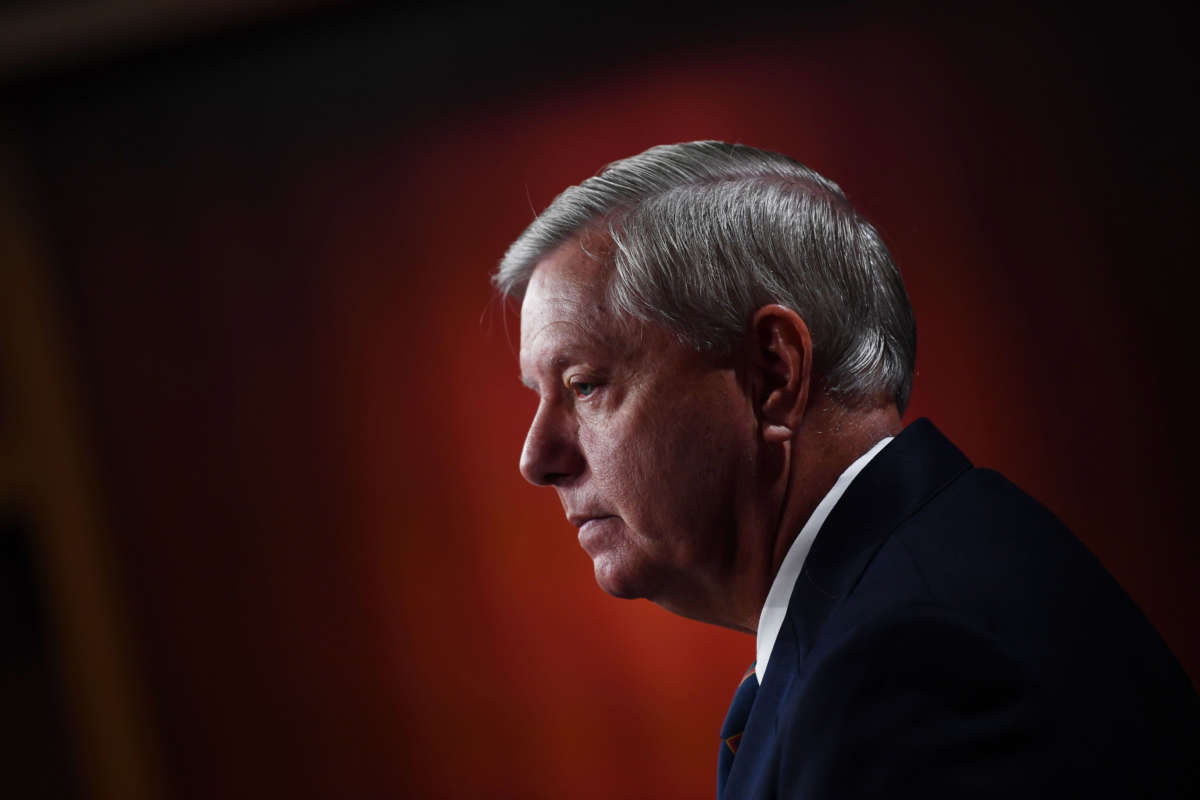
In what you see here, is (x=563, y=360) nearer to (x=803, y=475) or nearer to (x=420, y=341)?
(x=803, y=475)

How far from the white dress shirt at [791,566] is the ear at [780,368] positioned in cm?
7

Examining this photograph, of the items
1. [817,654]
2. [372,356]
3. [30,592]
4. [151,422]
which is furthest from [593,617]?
[30,592]

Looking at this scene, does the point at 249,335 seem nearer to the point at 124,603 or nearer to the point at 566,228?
the point at 124,603

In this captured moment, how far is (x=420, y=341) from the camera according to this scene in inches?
84.3

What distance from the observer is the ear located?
944 mm

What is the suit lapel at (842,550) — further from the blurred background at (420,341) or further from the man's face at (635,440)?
the blurred background at (420,341)

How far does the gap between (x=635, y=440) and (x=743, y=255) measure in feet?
0.69

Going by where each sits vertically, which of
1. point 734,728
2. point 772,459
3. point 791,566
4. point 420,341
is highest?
point 420,341

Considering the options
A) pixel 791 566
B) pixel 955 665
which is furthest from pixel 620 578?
pixel 955 665

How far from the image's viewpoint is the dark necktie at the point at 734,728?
99cm

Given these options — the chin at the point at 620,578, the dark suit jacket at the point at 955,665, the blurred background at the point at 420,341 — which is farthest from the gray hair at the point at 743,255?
the blurred background at the point at 420,341

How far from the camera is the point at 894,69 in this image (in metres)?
1.84

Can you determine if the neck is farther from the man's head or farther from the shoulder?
the shoulder

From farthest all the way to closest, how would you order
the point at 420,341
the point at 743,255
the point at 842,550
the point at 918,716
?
1. the point at 420,341
2. the point at 743,255
3. the point at 842,550
4. the point at 918,716
